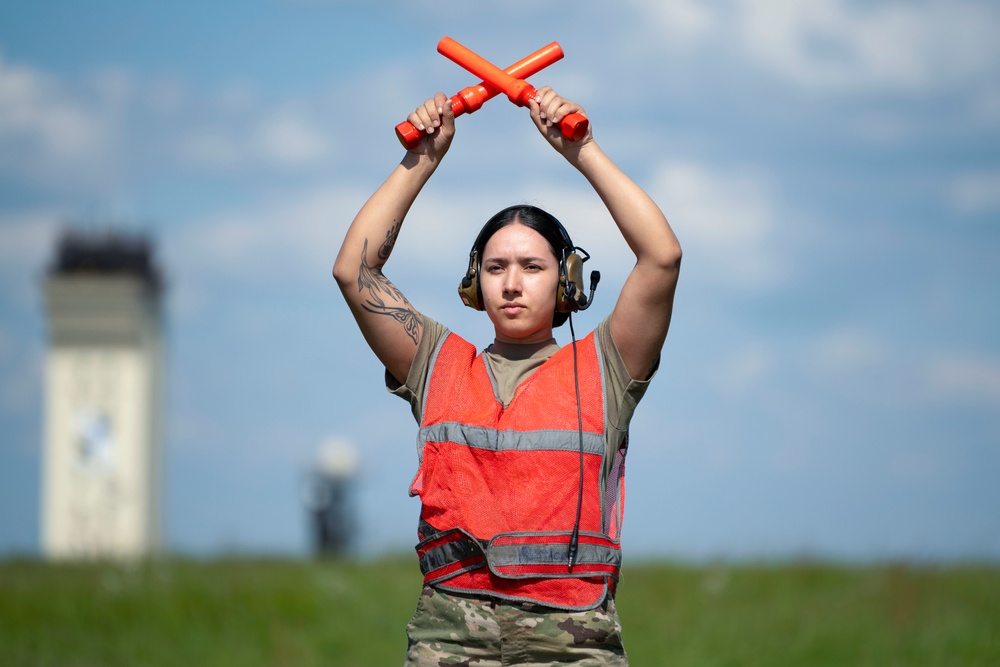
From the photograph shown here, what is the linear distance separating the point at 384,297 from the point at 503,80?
0.80m

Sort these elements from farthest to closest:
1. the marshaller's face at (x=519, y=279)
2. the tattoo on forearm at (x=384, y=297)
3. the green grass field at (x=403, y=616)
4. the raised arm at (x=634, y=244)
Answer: the green grass field at (x=403, y=616), the tattoo on forearm at (x=384, y=297), the marshaller's face at (x=519, y=279), the raised arm at (x=634, y=244)

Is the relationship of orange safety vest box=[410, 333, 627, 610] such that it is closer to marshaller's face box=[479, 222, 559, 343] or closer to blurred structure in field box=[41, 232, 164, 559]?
marshaller's face box=[479, 222, 559, 343]

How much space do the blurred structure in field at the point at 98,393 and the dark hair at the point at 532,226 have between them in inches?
1133

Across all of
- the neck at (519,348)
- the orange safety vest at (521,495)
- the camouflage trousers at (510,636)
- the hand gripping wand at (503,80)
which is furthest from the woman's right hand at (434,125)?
the camouflage trousers at (510,636)

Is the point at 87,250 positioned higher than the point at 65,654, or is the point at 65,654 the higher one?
the point at 87,250

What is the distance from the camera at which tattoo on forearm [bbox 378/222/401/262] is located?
3.87 m

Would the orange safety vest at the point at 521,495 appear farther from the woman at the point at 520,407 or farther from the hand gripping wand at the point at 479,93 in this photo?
the hand gripping wand at the point at 479,93

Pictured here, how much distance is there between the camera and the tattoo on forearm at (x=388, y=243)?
387cm

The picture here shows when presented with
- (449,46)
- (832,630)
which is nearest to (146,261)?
(832,630)

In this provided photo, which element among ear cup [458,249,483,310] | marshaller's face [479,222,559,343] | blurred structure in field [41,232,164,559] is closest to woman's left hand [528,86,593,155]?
marshaller's face [479,222,559,343]

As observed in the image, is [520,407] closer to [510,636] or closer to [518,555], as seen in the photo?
[518,555]

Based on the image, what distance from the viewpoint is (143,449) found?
3156cm

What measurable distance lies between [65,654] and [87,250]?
840 inches

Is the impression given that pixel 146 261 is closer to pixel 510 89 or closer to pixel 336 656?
pixel 336 656
